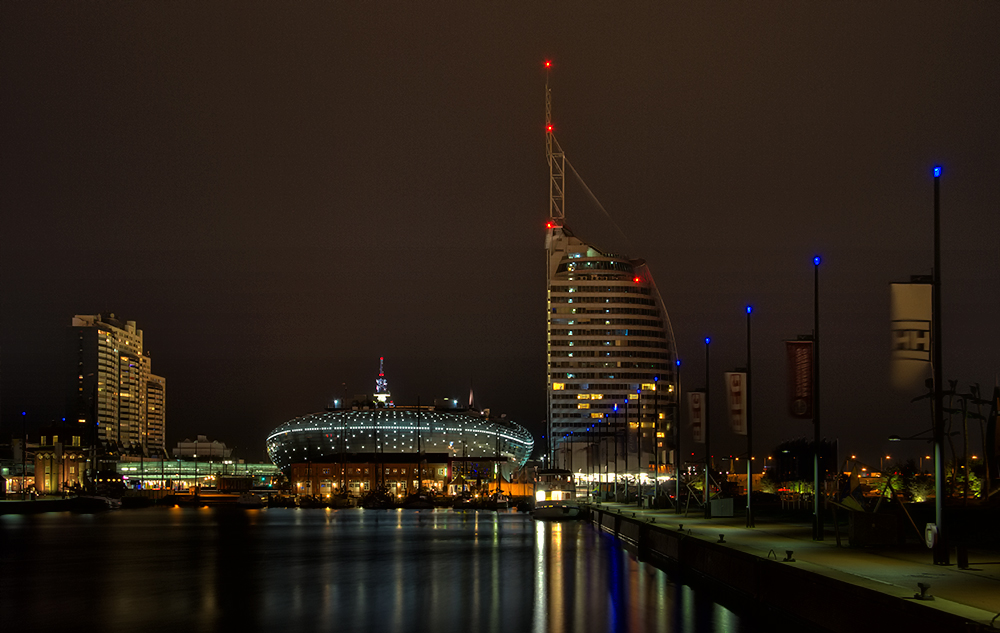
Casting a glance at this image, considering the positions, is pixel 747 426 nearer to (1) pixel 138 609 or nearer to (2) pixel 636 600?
(2) pixel 636 600

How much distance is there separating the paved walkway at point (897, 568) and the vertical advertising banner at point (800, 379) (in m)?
4.22

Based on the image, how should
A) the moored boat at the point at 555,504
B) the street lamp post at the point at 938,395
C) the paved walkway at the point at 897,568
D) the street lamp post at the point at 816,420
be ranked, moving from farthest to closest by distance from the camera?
the moored boat at the point at 555,504
the street lamp post at the point at 816,420
the street lamp post at the point at 938,395
the paved walkway at the point at 897,568

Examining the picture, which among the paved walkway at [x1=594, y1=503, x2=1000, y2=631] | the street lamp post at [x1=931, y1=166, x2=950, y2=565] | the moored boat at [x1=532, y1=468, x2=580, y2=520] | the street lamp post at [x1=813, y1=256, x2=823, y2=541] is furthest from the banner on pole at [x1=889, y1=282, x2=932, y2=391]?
the moored boat at [x1=532, y1=468, x2=580, y2=520]

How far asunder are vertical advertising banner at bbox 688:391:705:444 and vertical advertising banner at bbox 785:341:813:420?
71.2 feet

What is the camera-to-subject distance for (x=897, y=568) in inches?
973

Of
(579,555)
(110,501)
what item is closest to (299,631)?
(579,555)

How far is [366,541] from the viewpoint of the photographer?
232 feet

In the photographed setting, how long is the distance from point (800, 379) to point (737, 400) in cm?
989

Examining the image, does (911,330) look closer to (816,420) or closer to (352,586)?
(816,420)

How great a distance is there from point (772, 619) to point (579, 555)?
1106 inches

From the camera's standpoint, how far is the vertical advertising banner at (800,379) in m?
35.5

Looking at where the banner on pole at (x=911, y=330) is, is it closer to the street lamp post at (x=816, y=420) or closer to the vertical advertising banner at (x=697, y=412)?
the street lamp post at (x=816, y=420)

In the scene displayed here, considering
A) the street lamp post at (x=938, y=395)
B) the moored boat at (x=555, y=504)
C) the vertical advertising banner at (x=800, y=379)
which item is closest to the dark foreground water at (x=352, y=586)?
the street lamp post at (x=938, y=395)

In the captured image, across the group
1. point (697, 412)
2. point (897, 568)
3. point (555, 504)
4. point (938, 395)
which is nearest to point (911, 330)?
point (938, 395)
